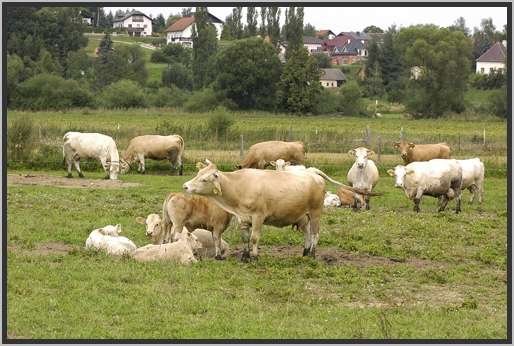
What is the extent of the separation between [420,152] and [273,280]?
17711 mm

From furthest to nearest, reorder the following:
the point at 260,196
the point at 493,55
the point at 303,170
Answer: the point at 493,55 < the point at 303,170 < the point at 260,196

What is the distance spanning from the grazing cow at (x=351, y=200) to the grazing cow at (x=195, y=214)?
23.5ft

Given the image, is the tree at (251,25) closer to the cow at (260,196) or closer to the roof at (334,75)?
the roof at (334,75)

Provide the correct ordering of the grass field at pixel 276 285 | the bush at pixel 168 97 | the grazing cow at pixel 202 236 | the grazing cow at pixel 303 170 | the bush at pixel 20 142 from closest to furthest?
1. the grass field at pixel 276 285
2. the grazing cow at pixel 202 236
3. the grazing cow at pixel 303 170
4. the bush at pixel 20 142
5. the bush at pixel 168 97

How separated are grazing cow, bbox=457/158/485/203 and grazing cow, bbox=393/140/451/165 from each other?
5.37 metres

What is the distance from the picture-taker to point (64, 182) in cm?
2520

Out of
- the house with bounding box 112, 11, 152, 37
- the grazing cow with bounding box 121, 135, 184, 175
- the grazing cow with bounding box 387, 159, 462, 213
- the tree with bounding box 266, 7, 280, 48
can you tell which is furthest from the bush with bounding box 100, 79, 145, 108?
the grazing cow with bounding box 387, 159, 462, 213

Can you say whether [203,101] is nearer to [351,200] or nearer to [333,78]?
[333,78]

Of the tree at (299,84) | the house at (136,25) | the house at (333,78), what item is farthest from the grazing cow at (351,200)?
the house at (333,78)

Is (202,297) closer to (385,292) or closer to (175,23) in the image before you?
(385,292)

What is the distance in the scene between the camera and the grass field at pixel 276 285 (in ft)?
29.8

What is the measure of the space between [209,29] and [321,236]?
33656 mm

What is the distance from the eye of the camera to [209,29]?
4741 centimetres

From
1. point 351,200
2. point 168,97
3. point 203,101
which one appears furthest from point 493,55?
point 351,200
